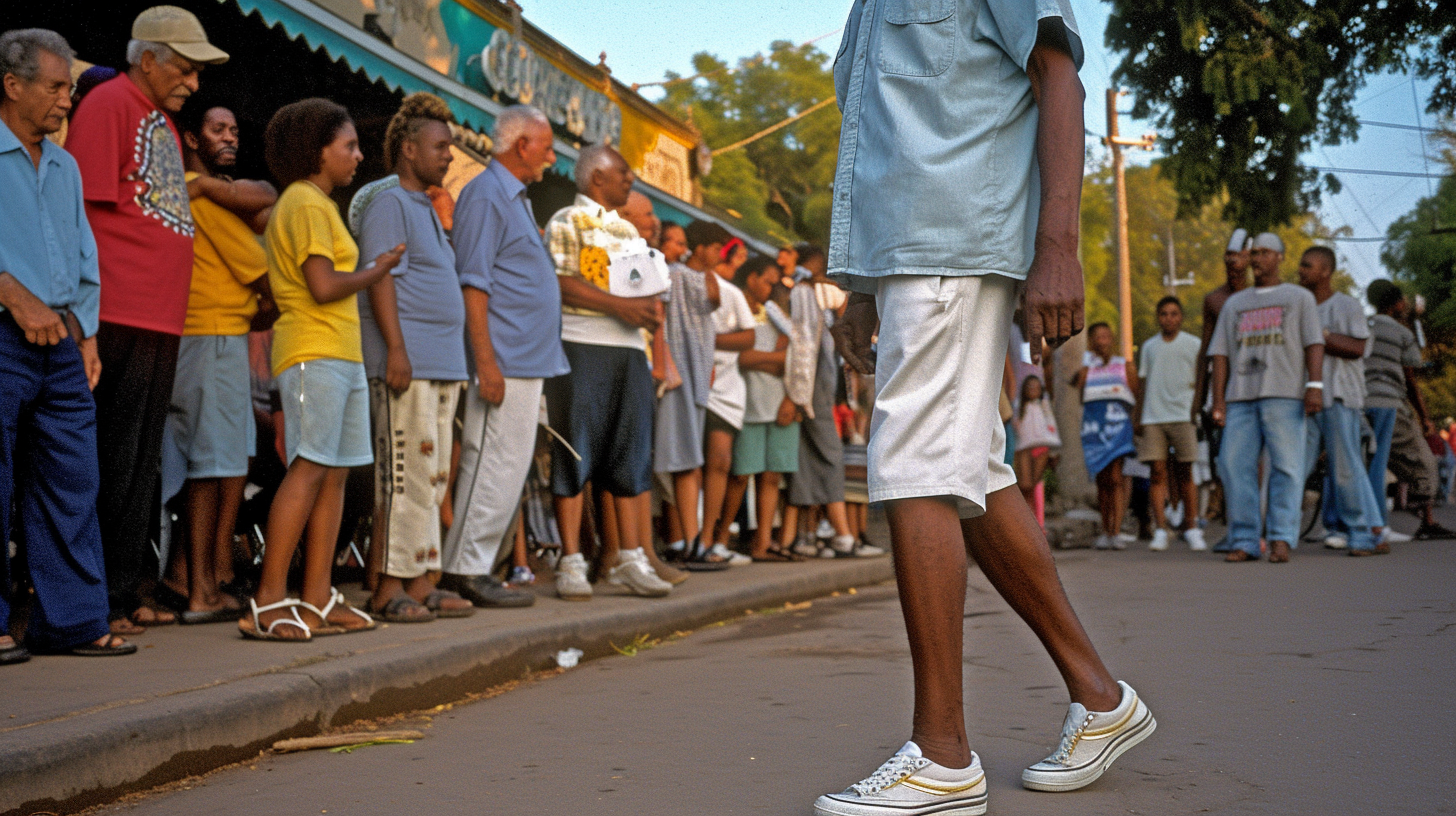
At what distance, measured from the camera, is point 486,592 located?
19.1 ft

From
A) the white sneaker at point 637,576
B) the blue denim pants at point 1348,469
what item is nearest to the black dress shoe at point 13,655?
the white sneaker at point 637,576

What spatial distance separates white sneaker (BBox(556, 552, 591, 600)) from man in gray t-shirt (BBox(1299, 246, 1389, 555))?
573cm

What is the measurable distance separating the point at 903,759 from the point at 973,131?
1289 mm

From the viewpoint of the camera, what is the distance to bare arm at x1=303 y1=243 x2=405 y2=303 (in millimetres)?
4867

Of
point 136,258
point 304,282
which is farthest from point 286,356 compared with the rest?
point 136,258

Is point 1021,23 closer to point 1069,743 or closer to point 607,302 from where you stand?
point 1069,743

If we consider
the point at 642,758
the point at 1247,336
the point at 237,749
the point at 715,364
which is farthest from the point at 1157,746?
the point at 1247,336

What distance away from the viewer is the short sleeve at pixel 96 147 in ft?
15.1

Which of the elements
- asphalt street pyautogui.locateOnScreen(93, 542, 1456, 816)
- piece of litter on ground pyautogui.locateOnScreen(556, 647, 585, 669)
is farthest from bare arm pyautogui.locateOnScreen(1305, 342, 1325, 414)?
piece of litter on ground pyautogui.locateOnScreen(556, 647, 585, 669)

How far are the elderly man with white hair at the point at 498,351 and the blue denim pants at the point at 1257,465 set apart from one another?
5153mm

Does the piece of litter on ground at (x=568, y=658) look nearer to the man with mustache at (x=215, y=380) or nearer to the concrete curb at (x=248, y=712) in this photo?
the concrete curb at (x=248, y=712)

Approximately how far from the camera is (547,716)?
4.01 metres

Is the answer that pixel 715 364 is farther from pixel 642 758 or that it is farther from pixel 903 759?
pixel 903 759

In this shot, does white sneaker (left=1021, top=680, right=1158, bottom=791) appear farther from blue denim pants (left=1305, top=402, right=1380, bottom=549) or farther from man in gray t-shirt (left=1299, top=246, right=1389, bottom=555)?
man in gray t-shirt (left=1299, top=246, right=1389, bottom=555)
